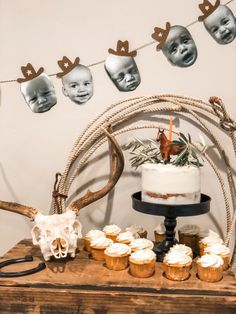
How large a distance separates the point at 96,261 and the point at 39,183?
48cm

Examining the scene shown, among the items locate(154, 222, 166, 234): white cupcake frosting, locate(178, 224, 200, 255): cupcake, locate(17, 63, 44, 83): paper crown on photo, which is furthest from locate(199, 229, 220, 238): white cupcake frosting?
locate(17, 63, 44, 83): paper crown on photo

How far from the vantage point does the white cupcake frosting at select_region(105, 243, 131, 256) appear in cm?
116

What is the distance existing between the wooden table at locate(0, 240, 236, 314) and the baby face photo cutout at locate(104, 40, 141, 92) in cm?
74

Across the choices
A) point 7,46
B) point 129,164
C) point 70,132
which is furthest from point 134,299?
point 7,46

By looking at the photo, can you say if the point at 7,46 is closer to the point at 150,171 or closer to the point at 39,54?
the point at 39,54

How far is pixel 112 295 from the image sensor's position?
1025mm

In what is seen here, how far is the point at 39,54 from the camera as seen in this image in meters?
1.55

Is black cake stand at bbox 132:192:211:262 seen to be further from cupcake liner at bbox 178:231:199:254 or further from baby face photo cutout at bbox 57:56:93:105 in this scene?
baby face photo cutout at bbox 57:56:93:105

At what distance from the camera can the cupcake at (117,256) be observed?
3.80 ft

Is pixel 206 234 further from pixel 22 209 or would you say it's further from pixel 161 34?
pixel 161 34

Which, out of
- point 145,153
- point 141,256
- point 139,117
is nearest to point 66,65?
point 139,117

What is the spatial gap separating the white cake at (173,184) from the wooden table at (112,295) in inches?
8.9

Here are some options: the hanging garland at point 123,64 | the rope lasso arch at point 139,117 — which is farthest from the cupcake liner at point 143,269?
the hanging garland at point 123,64

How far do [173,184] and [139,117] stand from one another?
45 centimetres
